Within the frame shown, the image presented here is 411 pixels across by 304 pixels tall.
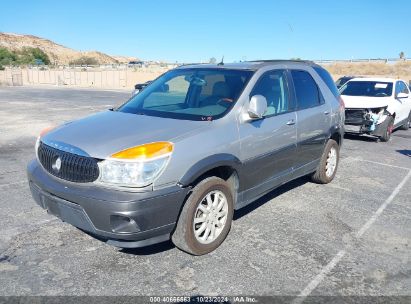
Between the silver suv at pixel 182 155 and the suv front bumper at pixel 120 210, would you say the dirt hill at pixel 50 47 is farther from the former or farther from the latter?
the suv front bumper at pixel 120 210

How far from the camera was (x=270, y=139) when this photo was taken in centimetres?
430

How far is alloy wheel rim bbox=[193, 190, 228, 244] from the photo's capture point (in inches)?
141

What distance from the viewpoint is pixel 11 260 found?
3.48 m

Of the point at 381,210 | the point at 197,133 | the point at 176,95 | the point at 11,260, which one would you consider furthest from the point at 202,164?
the point at 381,210

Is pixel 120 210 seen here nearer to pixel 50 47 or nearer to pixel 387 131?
pixel 387 131

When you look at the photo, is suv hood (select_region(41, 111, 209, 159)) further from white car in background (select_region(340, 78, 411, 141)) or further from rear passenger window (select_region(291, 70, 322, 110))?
white car in background (select_region(340, 78, 411, 141))

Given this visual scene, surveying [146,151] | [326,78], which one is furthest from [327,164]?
[146,151]

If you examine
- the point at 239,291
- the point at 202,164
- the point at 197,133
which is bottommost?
the point at 239,291

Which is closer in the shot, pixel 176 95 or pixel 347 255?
pixel 347 255

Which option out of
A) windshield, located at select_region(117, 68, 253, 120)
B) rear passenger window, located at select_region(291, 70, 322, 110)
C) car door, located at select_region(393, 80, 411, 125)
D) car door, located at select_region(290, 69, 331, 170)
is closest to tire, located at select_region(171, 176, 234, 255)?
windshield, located at select_region(117, 68, 253, 120)

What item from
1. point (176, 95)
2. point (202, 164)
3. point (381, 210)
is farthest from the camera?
point (381, 210)

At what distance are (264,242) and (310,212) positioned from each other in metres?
1.17

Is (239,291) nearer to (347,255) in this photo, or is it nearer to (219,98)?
(347,255)

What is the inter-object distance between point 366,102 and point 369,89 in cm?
117
